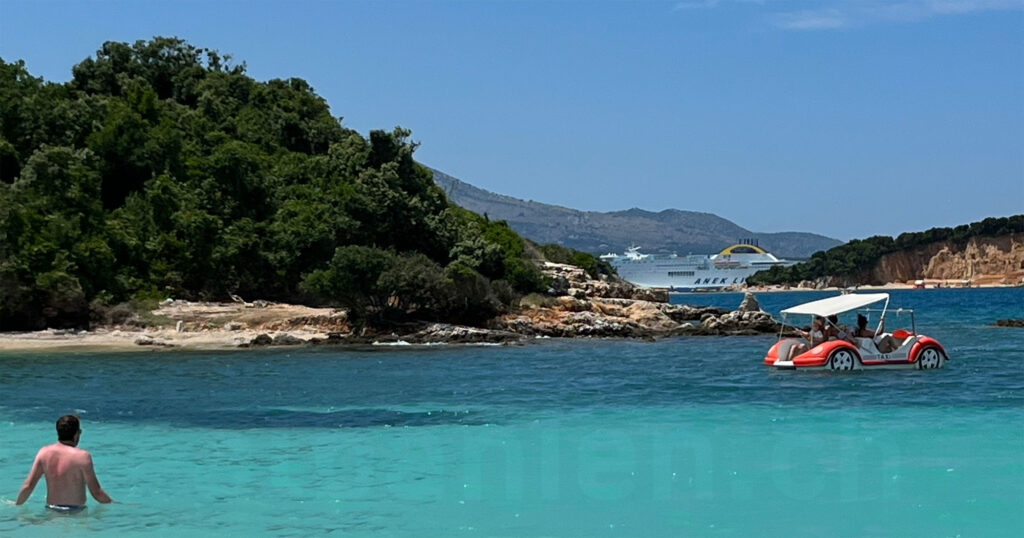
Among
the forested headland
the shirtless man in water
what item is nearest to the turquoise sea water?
the shirtless man in water

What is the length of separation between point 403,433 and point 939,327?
4326cm

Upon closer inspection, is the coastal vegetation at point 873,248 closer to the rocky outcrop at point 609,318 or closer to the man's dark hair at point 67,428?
the rocky outcrop at point 609,318

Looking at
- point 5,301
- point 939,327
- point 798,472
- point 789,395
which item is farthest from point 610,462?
point 939,327

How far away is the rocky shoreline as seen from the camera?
39906mm

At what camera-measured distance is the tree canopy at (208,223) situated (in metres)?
42.0

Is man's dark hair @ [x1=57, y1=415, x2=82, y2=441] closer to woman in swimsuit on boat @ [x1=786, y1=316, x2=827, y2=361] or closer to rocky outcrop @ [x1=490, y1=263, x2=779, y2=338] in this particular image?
woman in swimsuit on boat @ [x1=786, y1=316, x2=827, y2=361]

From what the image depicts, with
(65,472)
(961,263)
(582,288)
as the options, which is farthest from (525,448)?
(961,263)

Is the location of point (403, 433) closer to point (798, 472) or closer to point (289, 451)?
point (289, 451)

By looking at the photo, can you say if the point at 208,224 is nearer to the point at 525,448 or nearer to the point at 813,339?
the point at 813,339

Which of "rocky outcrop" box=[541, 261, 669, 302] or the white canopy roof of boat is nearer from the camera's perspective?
→ the white canopy roof of boat

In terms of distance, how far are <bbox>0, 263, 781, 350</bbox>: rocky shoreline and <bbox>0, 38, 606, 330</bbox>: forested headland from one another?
126 centimetres

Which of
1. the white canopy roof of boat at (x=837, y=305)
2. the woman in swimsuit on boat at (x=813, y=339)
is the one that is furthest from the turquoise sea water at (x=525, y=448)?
the white canopy roof of boat at (x=837, y=305)

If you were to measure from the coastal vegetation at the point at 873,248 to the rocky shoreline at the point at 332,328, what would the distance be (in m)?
119

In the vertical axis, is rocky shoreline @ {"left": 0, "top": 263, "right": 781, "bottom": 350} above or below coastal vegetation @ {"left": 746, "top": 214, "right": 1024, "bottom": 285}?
below
